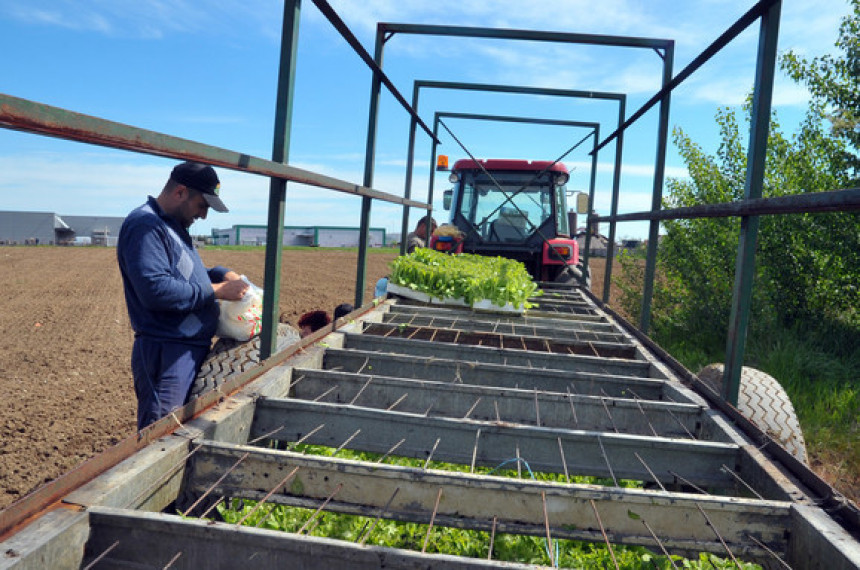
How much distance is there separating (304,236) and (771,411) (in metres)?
51.6

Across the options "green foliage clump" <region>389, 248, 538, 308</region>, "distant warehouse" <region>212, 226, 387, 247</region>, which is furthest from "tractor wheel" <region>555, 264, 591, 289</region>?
"distant warehouse" <region>212, 226, 387, 247</region>

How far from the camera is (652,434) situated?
268 centimetres

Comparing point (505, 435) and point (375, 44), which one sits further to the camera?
point (375, 44)

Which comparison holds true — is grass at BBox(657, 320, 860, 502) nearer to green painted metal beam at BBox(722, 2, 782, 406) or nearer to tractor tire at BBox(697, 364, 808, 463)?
tractor tire at BBox(697, 364, 808, 463)

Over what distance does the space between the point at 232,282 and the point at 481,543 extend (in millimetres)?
1942

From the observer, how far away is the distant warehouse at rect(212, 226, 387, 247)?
174ft

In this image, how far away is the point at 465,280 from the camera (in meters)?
4.85

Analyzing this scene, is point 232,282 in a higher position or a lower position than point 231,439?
higher

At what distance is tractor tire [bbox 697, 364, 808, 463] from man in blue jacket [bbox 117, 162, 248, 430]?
2903mm

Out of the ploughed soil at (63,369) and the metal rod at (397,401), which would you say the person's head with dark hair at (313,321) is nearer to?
the ploughed soil at (63,369)

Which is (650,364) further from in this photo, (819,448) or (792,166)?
(792,166)

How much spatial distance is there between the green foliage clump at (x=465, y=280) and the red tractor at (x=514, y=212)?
8.32 ft

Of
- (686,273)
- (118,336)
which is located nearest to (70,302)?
(118,336)

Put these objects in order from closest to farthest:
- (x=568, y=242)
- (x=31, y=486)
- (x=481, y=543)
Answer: (x=481, y=543) < (x=31, y=486) < (x=568, y=242)
